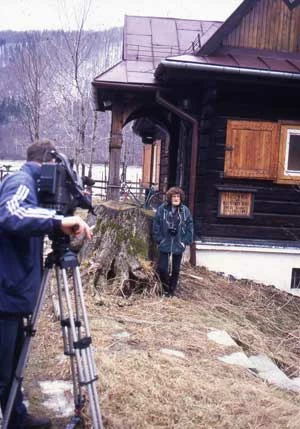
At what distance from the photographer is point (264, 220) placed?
956 centimetres

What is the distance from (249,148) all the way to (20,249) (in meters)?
6.90

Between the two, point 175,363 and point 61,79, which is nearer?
point 175,363

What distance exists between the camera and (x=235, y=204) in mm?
9430

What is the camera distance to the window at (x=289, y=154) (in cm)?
929

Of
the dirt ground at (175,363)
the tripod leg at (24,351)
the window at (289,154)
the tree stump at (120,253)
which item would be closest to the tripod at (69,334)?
the tripod leg at (24,351)

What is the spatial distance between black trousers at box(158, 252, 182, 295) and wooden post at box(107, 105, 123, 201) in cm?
300

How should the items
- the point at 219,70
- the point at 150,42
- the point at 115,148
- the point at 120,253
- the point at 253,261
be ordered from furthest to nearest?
the point at 150,42, the point at 115,148, the point at 253,261, the point at 219,70, the point at 120,253

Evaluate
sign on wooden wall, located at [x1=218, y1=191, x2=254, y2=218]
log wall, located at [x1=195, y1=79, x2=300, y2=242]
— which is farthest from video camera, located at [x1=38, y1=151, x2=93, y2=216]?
sign on wooden wall, located at [x1=218, y1=191, x2=254, y2=218]

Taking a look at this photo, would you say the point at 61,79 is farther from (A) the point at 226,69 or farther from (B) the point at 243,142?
(A) the point at 226,69

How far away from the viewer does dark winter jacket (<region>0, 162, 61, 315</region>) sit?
2727mm

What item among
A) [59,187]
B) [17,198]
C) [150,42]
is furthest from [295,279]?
[17,198]

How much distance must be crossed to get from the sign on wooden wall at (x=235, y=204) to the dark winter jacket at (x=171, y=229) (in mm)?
2384

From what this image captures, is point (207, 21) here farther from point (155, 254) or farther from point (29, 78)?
point (29, 78)

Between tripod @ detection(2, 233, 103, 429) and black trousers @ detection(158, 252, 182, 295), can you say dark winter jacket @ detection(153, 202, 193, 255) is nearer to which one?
black trousers @ detection(158, 252, 182, 295)
